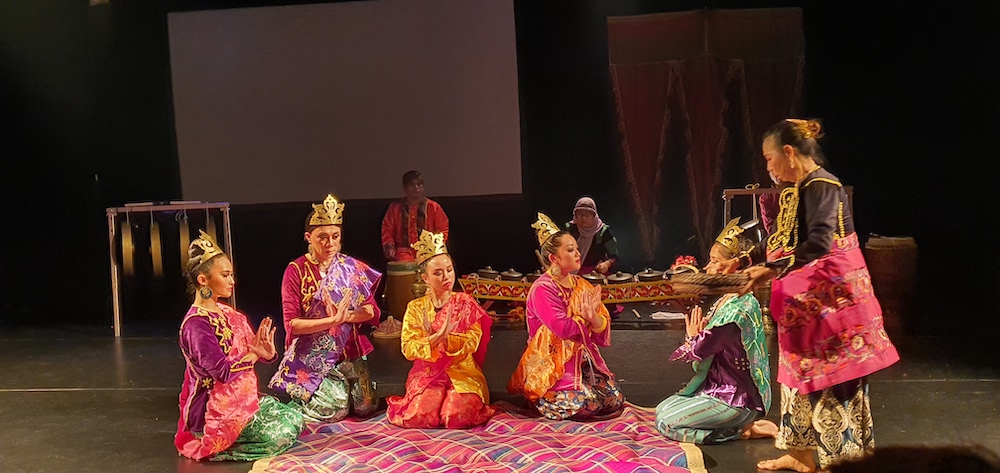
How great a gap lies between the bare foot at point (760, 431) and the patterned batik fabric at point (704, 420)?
0.04 m

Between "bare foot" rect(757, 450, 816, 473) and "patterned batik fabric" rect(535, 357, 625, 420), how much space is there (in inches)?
30.3

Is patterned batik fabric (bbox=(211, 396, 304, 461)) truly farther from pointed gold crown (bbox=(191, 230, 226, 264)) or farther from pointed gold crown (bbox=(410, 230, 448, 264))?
pointed gold crown (bbox=(410, 230, 448, 264))

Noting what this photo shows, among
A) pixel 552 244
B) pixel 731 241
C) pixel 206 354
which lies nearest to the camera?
pixel 206 354

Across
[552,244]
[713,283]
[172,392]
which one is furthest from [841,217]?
[172,392]

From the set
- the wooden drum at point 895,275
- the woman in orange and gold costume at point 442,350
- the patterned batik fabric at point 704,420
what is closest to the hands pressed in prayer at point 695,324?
the patterned batik fabric at point 704,420

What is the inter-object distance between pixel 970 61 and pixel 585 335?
4228 mm

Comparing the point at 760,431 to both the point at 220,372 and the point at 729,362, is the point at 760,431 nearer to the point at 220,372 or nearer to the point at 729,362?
the point at 729,362

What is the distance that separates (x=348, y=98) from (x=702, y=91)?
2854 millimetres

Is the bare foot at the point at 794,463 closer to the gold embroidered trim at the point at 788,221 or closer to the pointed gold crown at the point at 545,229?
the gold embroidered trim at the point at 788,221

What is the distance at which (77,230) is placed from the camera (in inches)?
292

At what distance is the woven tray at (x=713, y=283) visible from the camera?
296 cm

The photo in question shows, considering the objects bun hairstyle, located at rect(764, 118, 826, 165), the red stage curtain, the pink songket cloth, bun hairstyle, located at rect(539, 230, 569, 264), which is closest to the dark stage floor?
the pink songket cloth

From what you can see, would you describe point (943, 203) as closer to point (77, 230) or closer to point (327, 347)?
point (327, 347)

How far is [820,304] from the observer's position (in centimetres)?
293
